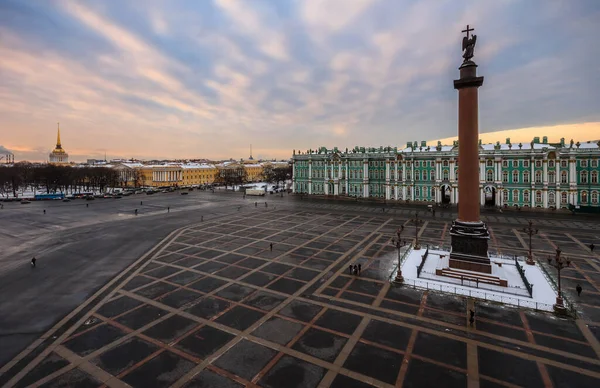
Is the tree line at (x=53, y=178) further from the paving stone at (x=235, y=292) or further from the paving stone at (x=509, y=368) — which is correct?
the paving stone at (x=509, y=368)

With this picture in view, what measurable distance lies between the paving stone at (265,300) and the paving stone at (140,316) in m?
5.08

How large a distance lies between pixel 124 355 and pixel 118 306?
5.95 metres

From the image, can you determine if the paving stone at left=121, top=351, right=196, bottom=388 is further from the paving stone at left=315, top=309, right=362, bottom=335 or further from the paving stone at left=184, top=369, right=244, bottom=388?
the paving stone at left=315, top=309, right=362, bottom=335

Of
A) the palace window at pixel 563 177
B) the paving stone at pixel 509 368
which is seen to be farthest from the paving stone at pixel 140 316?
the palace window at pixel 563 177

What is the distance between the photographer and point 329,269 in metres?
26.1

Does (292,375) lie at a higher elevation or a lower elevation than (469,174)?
lower

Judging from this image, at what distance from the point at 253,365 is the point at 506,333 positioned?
1248cm

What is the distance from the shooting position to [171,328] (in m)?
16.7

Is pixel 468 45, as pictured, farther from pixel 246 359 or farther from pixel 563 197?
pixel 563 197

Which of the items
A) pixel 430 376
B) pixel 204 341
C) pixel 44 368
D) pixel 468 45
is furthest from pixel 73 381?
pixel 468 45

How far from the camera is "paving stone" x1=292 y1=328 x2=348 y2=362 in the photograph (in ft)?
47.0

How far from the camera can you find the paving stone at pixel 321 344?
14.3 metres

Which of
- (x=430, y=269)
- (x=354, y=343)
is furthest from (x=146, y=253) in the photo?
(x=430, y=269)

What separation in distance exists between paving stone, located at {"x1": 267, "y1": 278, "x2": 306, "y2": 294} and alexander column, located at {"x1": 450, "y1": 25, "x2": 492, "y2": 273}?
12249 millimetres
